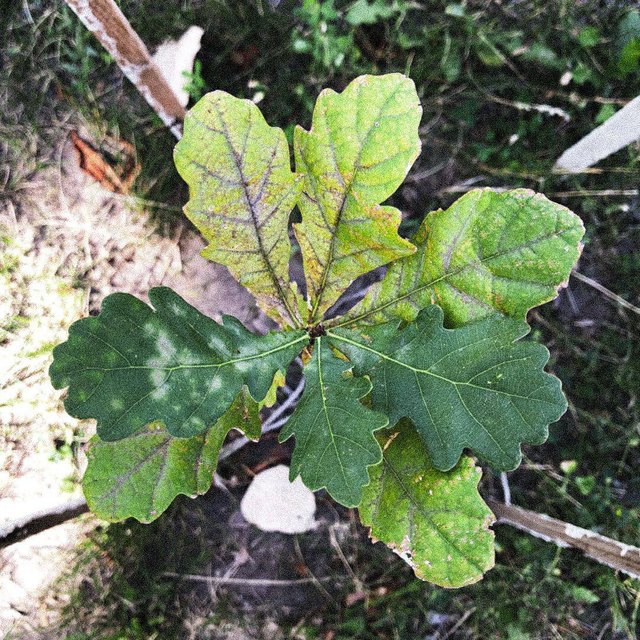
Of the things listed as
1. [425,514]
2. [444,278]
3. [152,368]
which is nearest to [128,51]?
[152,368]

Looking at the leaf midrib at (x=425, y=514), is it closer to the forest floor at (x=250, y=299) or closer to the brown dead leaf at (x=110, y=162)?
the forest floor at (x=250, y=299)

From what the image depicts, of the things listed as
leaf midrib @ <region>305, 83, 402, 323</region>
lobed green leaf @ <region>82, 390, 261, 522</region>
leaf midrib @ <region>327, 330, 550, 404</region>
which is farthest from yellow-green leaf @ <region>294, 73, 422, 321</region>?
lobed green leaf @ <region>82, 390, 261, 522</region>

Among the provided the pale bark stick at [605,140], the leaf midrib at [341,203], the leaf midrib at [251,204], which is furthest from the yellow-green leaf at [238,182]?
the pale bark stick at [605,140]

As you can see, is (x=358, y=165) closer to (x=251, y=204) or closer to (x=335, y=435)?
(x=251, y=204)

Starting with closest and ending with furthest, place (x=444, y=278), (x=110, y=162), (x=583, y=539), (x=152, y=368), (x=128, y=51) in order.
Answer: (x=152, y=368), (x=444, y=278), (x=128, y=51), (x=583, y=539), (x=110, y=162)

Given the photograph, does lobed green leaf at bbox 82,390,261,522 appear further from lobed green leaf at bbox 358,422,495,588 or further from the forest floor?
the forest floor

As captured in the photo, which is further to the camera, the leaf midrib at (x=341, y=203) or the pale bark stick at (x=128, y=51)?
the pale bark stick at (x=128, y=51)
